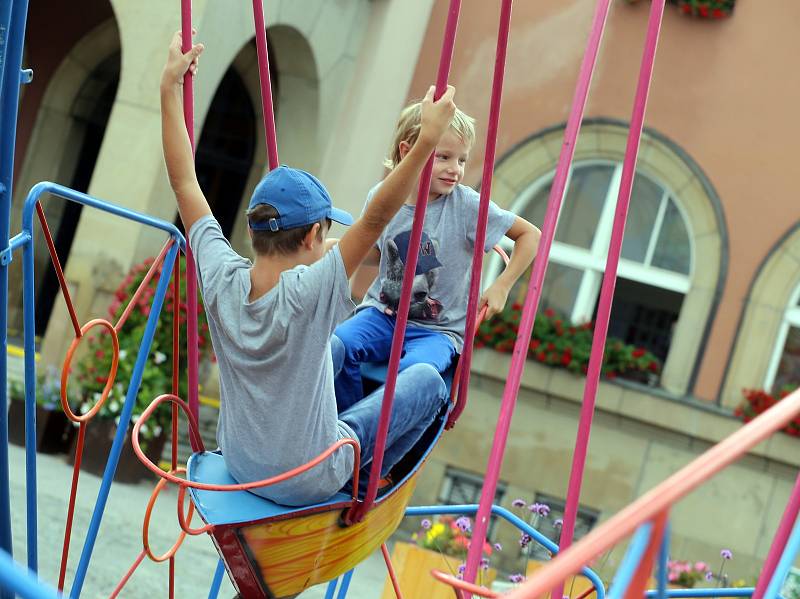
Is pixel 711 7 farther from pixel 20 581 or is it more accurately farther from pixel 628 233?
pixel 20 581

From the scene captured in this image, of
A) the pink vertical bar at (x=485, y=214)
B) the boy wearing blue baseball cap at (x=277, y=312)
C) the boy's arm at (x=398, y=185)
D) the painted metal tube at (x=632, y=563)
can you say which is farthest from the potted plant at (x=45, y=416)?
the painted metal tube at (x=632, y=563)

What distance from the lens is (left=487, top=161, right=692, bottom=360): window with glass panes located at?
29.8ft

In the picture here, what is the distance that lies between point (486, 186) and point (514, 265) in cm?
75

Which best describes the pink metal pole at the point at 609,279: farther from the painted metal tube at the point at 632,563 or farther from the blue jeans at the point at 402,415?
the painted metal tube at the point at 632,563

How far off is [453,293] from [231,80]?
7.50 metres

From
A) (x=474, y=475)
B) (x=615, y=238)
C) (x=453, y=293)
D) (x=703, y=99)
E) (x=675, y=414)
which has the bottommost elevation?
(x=474, y=475)

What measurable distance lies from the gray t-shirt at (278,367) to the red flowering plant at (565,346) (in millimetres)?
6396

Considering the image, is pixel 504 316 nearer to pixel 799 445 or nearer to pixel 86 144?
pixel 799 445

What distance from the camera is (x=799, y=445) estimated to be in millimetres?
8391

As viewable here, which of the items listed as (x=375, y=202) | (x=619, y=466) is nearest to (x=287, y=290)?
(x=375, y=202)

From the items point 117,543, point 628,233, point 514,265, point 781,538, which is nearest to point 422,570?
point 117,543

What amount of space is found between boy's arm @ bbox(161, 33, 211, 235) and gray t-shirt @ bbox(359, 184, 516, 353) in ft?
2.25

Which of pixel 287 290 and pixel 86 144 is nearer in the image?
pixel 287 290

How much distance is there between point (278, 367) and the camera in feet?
7.72
